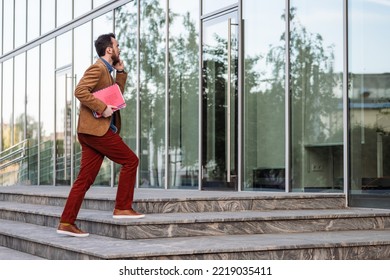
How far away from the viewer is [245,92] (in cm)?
1132

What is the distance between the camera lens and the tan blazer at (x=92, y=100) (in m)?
6.76

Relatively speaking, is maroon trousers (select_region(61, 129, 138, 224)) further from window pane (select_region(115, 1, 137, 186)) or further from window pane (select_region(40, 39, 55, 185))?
window pane (select_region(40, 39, 55, 185))

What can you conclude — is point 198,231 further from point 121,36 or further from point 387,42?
point 121,36

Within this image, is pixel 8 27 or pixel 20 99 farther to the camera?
pixel 8 27

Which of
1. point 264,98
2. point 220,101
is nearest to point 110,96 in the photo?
point 264,98

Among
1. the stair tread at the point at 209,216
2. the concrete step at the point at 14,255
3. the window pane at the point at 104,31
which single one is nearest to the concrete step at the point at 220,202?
the stair tread at the point at 209,216

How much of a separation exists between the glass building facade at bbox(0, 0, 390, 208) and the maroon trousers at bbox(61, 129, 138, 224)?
11.6ft

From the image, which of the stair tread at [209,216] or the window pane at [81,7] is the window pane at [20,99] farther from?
the stair tread at [209,216]

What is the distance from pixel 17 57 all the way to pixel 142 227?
51.1 feet

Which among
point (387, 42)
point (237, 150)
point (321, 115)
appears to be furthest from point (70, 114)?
point (387, 42)

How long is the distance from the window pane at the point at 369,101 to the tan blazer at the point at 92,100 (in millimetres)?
3786

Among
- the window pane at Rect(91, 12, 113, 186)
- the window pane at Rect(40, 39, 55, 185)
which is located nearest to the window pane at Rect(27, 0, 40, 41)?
the window pane at Rect(40, 39, 55, 185)

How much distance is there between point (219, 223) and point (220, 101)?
4.95 metres

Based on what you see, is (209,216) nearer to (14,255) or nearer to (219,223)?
(219,223)
